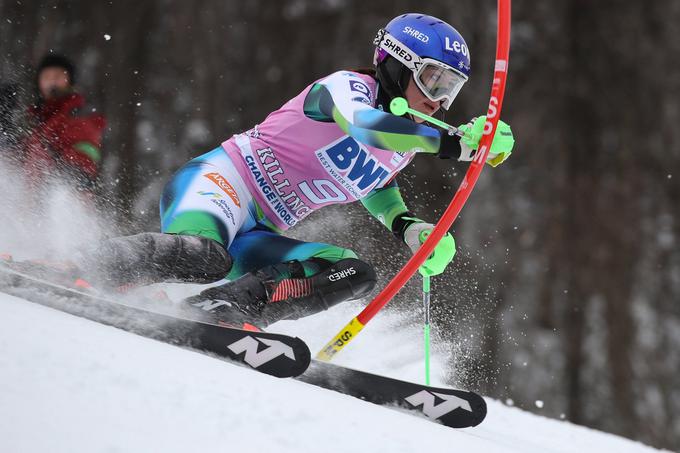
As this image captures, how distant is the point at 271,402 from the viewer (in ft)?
8.21

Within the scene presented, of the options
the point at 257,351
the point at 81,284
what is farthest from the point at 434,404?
the point at 81,284

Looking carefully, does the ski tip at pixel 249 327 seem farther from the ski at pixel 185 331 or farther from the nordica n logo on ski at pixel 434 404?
the nordica n logo on ski at pixel 434 404

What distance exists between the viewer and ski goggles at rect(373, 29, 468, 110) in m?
3.92

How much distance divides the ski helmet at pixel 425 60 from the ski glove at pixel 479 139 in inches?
15.9

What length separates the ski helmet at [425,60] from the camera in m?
3.91

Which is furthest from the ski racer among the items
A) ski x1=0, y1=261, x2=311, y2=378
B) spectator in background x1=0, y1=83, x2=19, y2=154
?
spectator in background x1=0, y1=83, x2=19, y2=154

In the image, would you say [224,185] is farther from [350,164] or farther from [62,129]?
[62,129]

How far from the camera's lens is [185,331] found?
3293mm

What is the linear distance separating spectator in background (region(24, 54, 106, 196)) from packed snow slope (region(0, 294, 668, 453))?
8.14 feet

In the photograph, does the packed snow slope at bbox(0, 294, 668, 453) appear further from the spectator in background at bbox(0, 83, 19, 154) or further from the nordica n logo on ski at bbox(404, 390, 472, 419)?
the spectator in background at bbox(0, 83, 19, 154)

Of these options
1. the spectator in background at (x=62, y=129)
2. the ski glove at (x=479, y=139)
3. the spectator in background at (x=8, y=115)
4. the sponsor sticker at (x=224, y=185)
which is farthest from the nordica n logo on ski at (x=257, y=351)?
the spectator in background at (x=8, y=115)

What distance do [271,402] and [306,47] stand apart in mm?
10428

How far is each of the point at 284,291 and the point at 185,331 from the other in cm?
74

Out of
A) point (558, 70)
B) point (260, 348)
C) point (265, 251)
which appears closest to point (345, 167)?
point (265, 251)
